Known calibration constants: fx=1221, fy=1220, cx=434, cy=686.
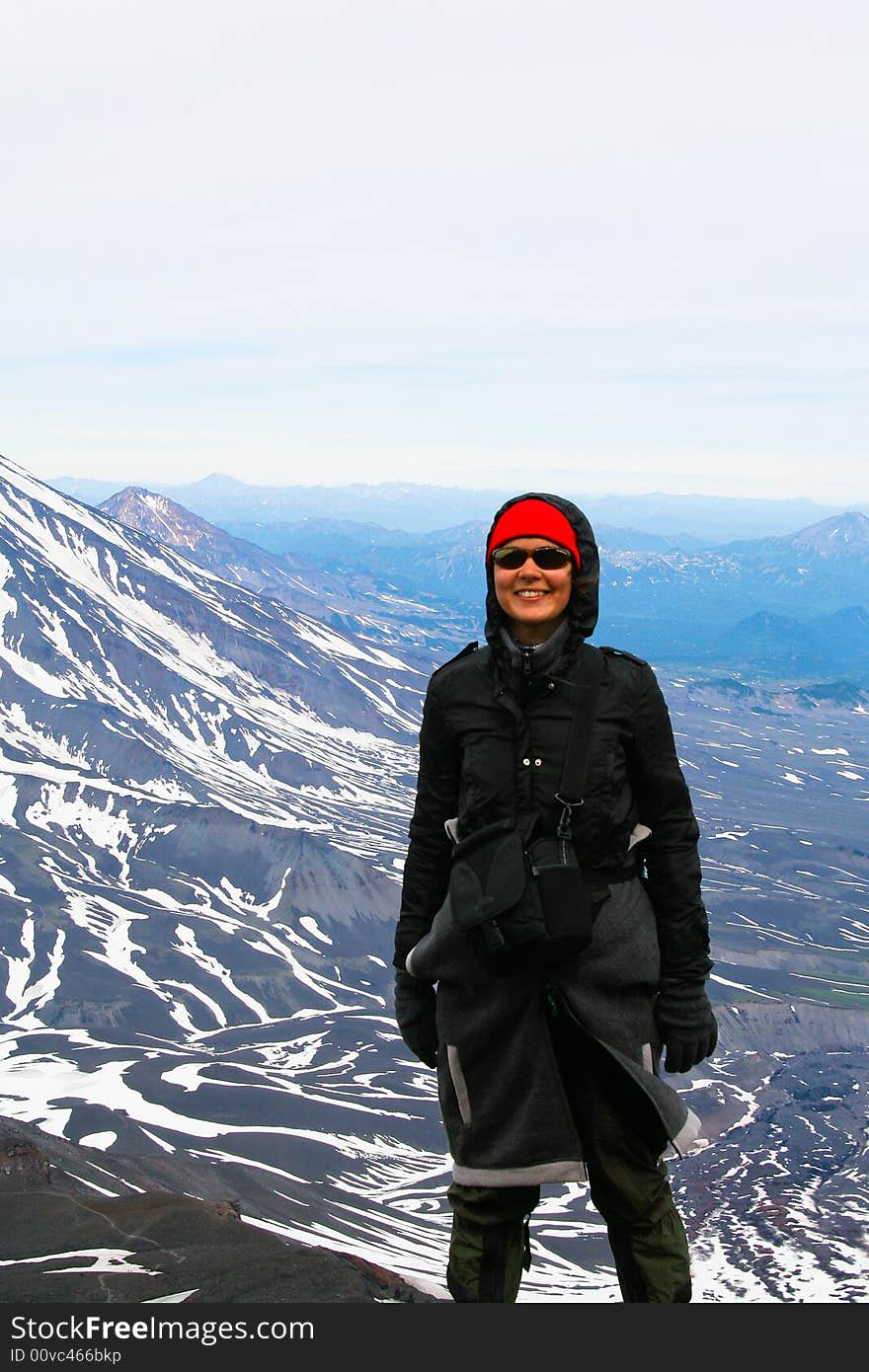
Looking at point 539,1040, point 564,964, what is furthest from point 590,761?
point 539,1040

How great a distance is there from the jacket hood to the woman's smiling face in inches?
3.0

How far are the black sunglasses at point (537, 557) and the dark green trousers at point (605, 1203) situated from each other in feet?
8.77

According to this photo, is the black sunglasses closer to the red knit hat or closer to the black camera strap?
the red knit hat

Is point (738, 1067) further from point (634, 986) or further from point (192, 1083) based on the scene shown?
point (634, 986)

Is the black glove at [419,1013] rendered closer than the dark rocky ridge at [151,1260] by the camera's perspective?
Yes

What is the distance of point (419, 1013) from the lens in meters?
7.71

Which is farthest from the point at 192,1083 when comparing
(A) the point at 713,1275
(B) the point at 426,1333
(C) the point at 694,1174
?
(B) the point at 426,1333

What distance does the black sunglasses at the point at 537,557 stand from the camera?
24.1ft

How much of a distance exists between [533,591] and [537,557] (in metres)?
0.21

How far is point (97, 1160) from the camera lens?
63.3 meters

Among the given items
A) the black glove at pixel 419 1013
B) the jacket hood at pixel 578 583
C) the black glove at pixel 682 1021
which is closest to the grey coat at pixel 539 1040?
the black glove at pixel 682 1021

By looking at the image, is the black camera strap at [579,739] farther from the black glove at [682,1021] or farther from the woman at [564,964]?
the black glove at [682,1021]

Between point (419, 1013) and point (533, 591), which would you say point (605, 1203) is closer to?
point (419, 1013)

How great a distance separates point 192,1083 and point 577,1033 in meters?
140
